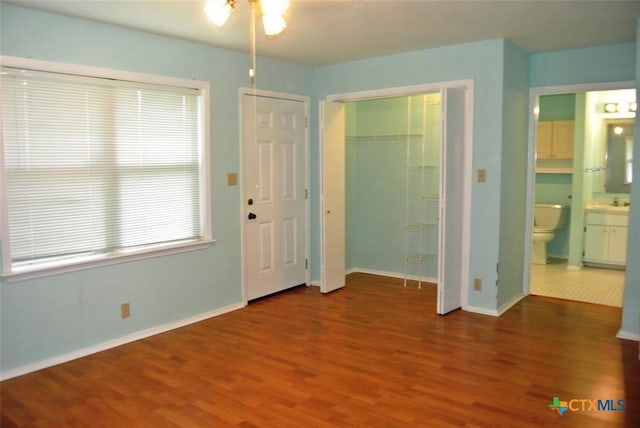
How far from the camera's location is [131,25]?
3.72 m

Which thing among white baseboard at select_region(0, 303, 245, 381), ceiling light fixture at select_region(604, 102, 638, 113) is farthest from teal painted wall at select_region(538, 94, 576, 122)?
white baseboard at select_region(0, 303, 245, 381)

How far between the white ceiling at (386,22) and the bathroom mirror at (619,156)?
2.40m

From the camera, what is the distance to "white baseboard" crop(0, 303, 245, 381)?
10.9 feet

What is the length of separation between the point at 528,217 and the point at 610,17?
2080 mm

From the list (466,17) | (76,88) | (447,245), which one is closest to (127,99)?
(76,88)

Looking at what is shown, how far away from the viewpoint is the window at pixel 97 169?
3.31 m

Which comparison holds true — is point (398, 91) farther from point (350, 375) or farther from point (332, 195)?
→ point (350, 375)

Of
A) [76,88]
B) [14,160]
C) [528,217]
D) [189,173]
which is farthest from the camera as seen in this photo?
[528,217]

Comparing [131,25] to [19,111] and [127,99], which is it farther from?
[19,111]

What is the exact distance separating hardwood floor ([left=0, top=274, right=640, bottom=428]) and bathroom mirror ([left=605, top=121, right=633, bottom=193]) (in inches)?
98.1

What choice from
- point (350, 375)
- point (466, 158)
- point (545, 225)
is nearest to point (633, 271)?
point (466, 158)

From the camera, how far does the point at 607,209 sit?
247 inches

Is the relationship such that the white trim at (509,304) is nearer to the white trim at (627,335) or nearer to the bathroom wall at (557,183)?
the white trim at (627,335)

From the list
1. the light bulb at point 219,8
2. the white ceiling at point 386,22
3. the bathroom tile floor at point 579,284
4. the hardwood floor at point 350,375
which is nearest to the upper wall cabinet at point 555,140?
the bathroom tile floor at point 579,284
